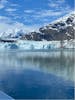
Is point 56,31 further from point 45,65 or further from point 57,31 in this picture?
point 45,65

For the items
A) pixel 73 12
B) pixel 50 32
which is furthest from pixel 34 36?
pixel 73 12

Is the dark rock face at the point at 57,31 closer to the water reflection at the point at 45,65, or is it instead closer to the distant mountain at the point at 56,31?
the distant mountain at the point at 56,31

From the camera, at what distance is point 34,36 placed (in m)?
10.7

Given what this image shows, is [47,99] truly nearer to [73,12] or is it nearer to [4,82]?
[4,82]

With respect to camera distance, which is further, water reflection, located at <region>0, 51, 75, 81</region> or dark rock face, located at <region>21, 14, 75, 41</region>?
dark rock face, located at <region>21, 14, 75, 41</region>

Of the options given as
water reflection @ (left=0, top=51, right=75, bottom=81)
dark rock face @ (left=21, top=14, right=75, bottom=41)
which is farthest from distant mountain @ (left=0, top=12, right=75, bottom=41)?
water reflection @ (left=0, top=51, right=75, bottom=81)

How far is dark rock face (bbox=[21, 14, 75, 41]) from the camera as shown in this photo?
11.1 meters

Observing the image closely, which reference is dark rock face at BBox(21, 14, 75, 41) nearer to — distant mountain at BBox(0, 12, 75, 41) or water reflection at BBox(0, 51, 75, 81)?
distant mountain at BBox(0, 12, 75, 41)

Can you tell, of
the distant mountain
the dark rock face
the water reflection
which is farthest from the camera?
the dark rock face

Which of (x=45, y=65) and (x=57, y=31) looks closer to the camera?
(x=45, y=65)

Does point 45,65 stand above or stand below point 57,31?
below

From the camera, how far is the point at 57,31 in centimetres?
1257

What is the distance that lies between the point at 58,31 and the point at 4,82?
8.31m

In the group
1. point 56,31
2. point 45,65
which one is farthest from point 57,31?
point 45,65
